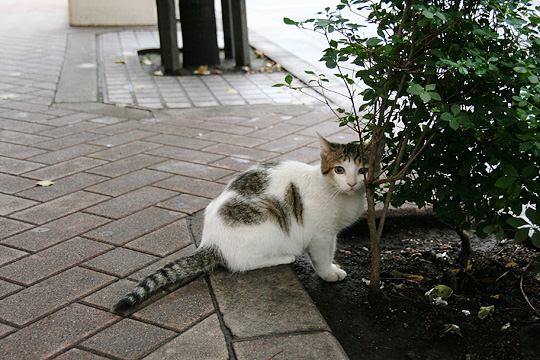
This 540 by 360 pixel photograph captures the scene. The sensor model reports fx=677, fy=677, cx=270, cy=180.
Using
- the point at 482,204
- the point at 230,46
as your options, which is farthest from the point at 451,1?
the point at 230,46

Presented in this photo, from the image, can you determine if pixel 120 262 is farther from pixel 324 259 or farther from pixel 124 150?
pixel 124 150

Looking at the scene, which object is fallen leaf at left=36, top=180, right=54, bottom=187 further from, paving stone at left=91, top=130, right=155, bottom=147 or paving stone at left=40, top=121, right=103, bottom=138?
paving stone at left=40, top=121, right=103, bottom=138

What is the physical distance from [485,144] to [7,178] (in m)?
3.38

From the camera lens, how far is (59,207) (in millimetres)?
4227

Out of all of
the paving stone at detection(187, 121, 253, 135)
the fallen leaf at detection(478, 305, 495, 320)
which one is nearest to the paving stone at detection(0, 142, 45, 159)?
the paving stone at detection(187, 121, 253, 135)

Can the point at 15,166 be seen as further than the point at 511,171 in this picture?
Yes

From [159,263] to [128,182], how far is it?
4.39ft

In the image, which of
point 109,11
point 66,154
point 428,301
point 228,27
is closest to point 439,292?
point 428,301

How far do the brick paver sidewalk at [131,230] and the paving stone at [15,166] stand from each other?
0.05 feet

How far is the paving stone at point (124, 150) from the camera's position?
5285 mm

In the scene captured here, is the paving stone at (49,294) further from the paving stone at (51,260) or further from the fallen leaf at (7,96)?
the fallen leaf at (7,96)

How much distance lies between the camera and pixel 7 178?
4812mm

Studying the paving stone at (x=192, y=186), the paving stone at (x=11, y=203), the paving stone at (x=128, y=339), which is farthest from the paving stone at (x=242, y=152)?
the paving stone at (x=128, y=339)

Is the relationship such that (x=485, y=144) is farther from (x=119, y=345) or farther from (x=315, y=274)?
(x=119, y=345)
